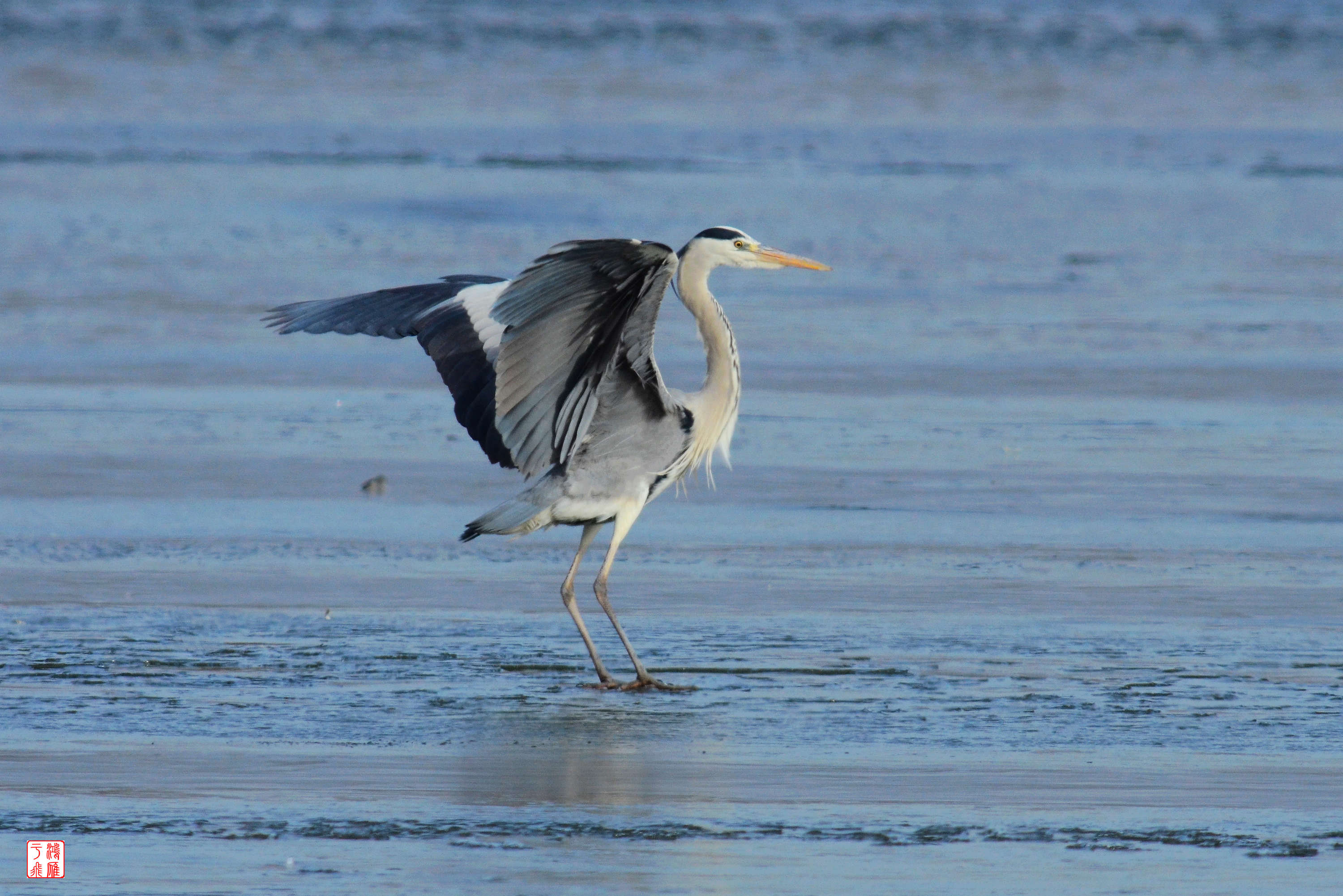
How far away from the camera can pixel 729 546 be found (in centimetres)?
911

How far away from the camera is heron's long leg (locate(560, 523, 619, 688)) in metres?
7.44

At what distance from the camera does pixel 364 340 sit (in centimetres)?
1405

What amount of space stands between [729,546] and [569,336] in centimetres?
214

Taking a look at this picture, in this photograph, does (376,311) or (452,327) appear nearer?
(452,327)

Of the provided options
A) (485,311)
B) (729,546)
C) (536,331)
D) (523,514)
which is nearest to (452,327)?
(485,311)

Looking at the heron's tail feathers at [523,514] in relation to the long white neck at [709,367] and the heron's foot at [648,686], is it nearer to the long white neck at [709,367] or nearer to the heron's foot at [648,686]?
the long white neck at [709,367]

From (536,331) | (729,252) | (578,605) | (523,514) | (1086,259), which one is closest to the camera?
(536,331)

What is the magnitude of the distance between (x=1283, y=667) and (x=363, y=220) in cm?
1210

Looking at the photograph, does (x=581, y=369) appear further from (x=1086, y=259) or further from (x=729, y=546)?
(x=1086, y=259)

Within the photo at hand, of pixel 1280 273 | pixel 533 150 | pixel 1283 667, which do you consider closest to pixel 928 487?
pixel 1283 667

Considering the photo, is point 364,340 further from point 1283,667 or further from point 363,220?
point 1283,667

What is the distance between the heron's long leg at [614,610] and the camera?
7281mm

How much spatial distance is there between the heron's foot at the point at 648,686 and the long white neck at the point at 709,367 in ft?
3.28

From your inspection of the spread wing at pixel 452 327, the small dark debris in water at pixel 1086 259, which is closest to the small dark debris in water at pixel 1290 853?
the spread wing at pixel 452 327
